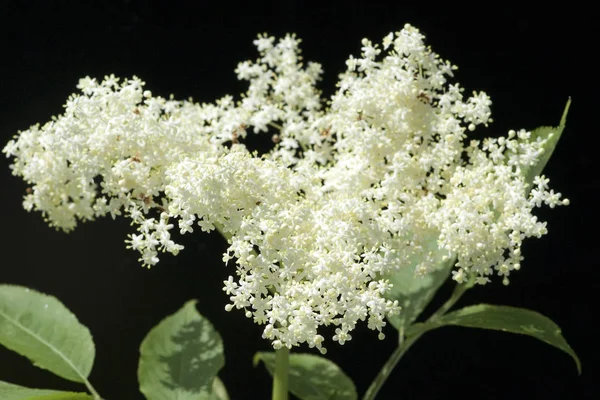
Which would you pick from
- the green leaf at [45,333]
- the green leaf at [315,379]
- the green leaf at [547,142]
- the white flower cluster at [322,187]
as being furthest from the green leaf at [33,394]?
the green leaf at [547,142]

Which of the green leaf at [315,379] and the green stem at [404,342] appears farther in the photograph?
the green leaf at [315,379]

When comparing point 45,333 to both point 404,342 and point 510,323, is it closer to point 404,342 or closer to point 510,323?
point 404,342

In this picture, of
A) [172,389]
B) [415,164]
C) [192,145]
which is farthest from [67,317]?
[415,164]

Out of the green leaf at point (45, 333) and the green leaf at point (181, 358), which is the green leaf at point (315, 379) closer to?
the green leaf at point (181, 358)

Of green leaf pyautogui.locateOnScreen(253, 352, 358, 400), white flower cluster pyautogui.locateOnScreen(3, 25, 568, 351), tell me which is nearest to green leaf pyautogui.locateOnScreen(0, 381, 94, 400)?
white flower cluster pyautogui.locateOnScreen(3, 25, 568, 351)

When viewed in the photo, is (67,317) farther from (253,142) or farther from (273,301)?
(253,142)

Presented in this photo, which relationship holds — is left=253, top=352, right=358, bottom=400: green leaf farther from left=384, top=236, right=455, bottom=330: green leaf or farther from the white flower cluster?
the white flower cluster
